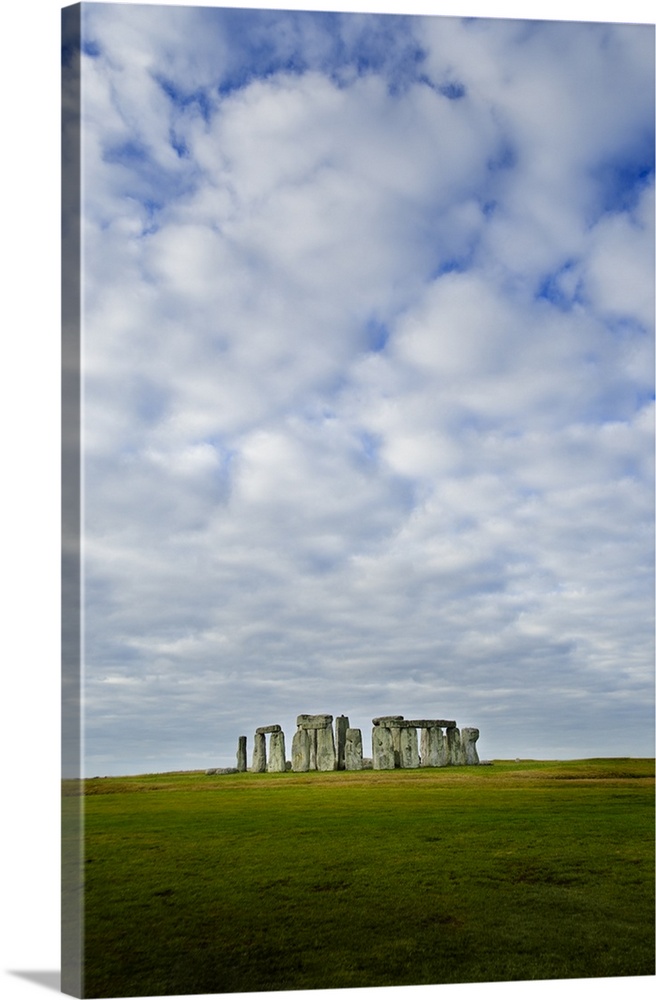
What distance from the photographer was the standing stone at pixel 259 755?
1181cm

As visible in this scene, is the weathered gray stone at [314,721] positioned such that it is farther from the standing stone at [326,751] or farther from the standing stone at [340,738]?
the standing stone at [326,751]

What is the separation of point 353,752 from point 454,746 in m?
1.15

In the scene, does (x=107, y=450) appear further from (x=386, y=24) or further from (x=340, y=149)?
(x=386, y=24)

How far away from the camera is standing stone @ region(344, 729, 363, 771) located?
38.7 ft

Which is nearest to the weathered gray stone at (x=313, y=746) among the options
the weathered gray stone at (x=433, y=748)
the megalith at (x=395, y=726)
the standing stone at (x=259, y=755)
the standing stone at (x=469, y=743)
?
the standing stone at (x=259, y=755)

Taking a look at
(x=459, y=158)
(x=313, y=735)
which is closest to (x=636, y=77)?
(x=459, y=158)

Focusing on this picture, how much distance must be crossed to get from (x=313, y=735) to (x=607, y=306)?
17.7 feet

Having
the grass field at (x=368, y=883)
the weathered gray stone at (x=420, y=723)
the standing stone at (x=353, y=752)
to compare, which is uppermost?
the weathered gray stone at (x=420, y=723)

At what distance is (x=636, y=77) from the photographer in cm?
986

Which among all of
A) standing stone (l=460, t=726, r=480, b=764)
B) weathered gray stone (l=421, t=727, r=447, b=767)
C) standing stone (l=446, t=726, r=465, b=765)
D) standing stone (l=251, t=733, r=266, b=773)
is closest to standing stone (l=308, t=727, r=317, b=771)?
standing stone (l=251, t=733, r=266, b=773)

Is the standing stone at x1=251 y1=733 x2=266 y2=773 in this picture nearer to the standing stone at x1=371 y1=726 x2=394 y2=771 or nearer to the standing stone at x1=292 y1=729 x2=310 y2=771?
the standing stone at x1=292 y1=729 x2=310 y2=771

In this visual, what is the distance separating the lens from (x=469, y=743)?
1070 cm

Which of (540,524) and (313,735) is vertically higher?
(540,524)

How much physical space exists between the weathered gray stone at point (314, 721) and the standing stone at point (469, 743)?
1333mm
